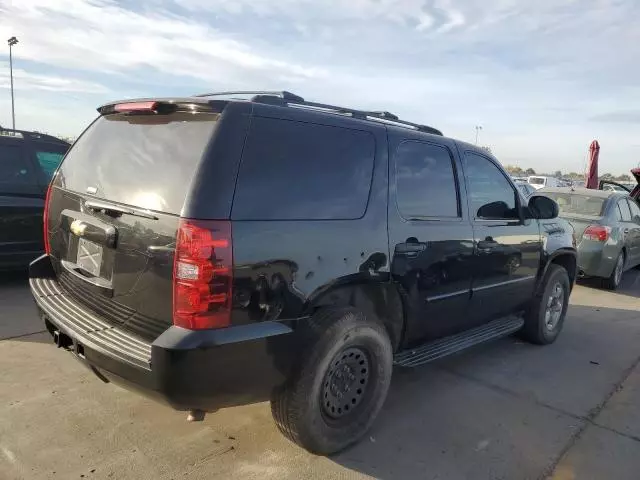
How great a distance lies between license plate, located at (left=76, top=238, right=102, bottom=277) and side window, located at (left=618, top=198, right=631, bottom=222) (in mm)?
8197

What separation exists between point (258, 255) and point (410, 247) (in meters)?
1.22

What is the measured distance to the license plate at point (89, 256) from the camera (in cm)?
282

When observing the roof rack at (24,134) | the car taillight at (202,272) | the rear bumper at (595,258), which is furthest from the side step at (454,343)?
the roof rack at (24,134)

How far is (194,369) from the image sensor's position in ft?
7.67

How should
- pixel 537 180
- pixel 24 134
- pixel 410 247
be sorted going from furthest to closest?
pixel 537 180
pixel 24 134
pixel 410 247

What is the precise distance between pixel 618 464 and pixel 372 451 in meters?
1.47

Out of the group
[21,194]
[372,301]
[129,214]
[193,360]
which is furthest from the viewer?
[21,194]

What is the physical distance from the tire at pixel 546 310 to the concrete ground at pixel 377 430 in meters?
0.53

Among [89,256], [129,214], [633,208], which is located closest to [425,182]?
[129,214]

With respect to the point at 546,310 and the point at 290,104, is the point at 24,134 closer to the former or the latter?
the point at 290,104

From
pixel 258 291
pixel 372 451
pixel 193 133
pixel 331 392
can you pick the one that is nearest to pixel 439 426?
pixel 372 451

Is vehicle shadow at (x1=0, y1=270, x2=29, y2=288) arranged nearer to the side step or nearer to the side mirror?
the side step

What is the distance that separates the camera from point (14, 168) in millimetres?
6047

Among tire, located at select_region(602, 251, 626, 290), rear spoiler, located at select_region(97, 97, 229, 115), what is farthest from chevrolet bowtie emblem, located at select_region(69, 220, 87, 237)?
tire, located at select_region(602, 251, 626, 290)
